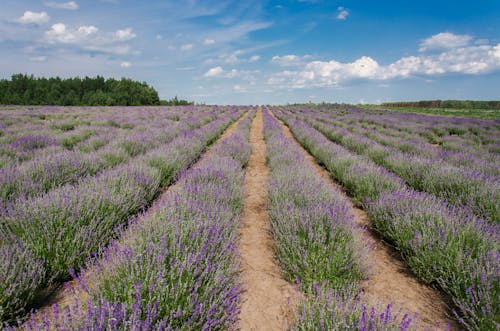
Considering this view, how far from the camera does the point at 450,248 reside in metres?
2.33

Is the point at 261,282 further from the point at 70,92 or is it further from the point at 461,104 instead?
the point at 461,104

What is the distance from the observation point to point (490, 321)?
5.51 feet

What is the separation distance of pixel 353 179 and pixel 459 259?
102 inches

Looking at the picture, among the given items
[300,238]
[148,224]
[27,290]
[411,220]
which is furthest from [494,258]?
[27,290]

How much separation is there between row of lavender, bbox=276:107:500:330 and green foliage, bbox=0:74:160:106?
58090 millimetres

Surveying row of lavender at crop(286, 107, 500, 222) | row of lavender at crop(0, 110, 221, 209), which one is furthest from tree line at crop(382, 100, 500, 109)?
row of lavender at crop(0, 110, 221, 209)

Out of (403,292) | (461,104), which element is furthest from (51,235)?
(461,104)

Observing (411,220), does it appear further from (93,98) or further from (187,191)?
(93,98)

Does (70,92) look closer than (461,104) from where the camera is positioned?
Yes

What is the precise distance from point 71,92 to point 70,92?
224 mm

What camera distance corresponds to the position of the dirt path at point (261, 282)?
77.8 inches

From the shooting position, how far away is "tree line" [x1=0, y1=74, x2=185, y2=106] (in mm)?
49938

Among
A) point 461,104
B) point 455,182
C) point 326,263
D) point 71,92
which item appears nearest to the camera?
point 326,263

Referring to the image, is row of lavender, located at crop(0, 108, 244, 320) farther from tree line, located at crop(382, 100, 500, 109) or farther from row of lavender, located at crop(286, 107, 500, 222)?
tree line, located at crop(382, 100, 500, 109)
